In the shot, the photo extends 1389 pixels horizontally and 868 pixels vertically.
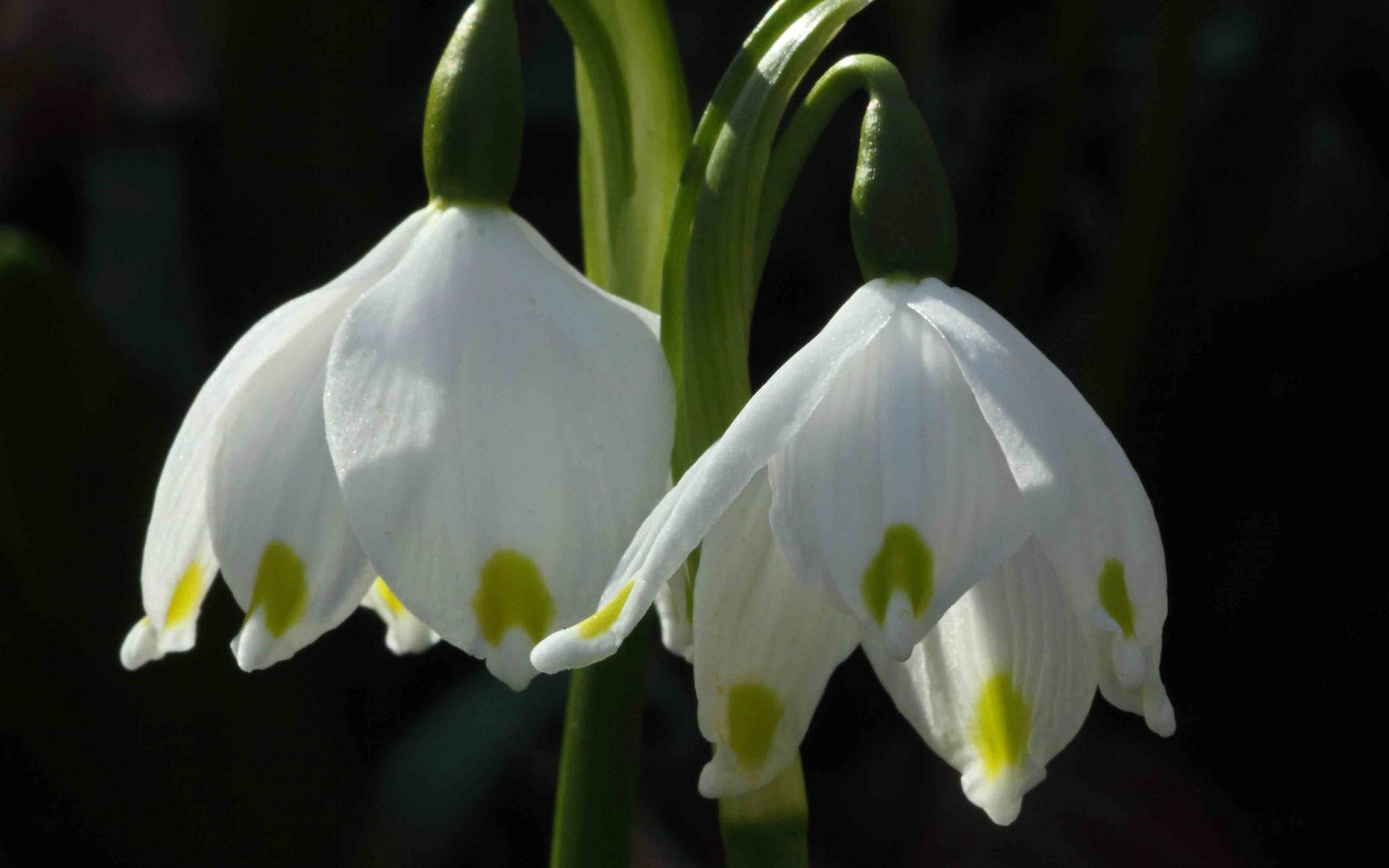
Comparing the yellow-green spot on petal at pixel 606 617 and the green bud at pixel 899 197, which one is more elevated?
the green bud at pixel 899 197

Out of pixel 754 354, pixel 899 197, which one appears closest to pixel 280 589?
pixel 899 197

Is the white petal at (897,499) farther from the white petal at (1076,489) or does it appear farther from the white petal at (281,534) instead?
the white petal at (281,534)

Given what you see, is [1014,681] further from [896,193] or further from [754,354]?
[754,354]

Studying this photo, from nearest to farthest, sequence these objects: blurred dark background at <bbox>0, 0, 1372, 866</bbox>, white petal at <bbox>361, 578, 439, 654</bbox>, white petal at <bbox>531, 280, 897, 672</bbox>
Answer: white petal at <bbox>531, 280, 897, 672</bbox>, white petal at <bbox>361, 578, 439, 654</bbox>, blurred dark background at <bbox>0, 0, 1372, 866</bbox>

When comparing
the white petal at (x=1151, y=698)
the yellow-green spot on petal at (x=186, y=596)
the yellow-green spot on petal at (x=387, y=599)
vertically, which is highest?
the yellow-green spot on petal at (x=186, y=596)

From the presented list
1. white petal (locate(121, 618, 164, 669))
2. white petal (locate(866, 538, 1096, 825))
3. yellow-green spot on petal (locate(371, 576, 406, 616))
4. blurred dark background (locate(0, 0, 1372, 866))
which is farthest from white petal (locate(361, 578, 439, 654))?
blurred dark background (locate(0, 0, 1372, 866))

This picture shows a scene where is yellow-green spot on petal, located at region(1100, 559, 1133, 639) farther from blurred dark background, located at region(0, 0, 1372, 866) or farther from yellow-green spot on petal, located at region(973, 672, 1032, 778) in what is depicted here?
blurred dark background, located at region(0, 0, 1372, 866)

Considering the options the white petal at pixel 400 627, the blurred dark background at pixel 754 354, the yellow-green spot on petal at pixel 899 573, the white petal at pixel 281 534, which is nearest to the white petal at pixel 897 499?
the yellow-green spot on petal at pixel 899 573

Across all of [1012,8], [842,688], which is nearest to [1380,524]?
[842,688]
